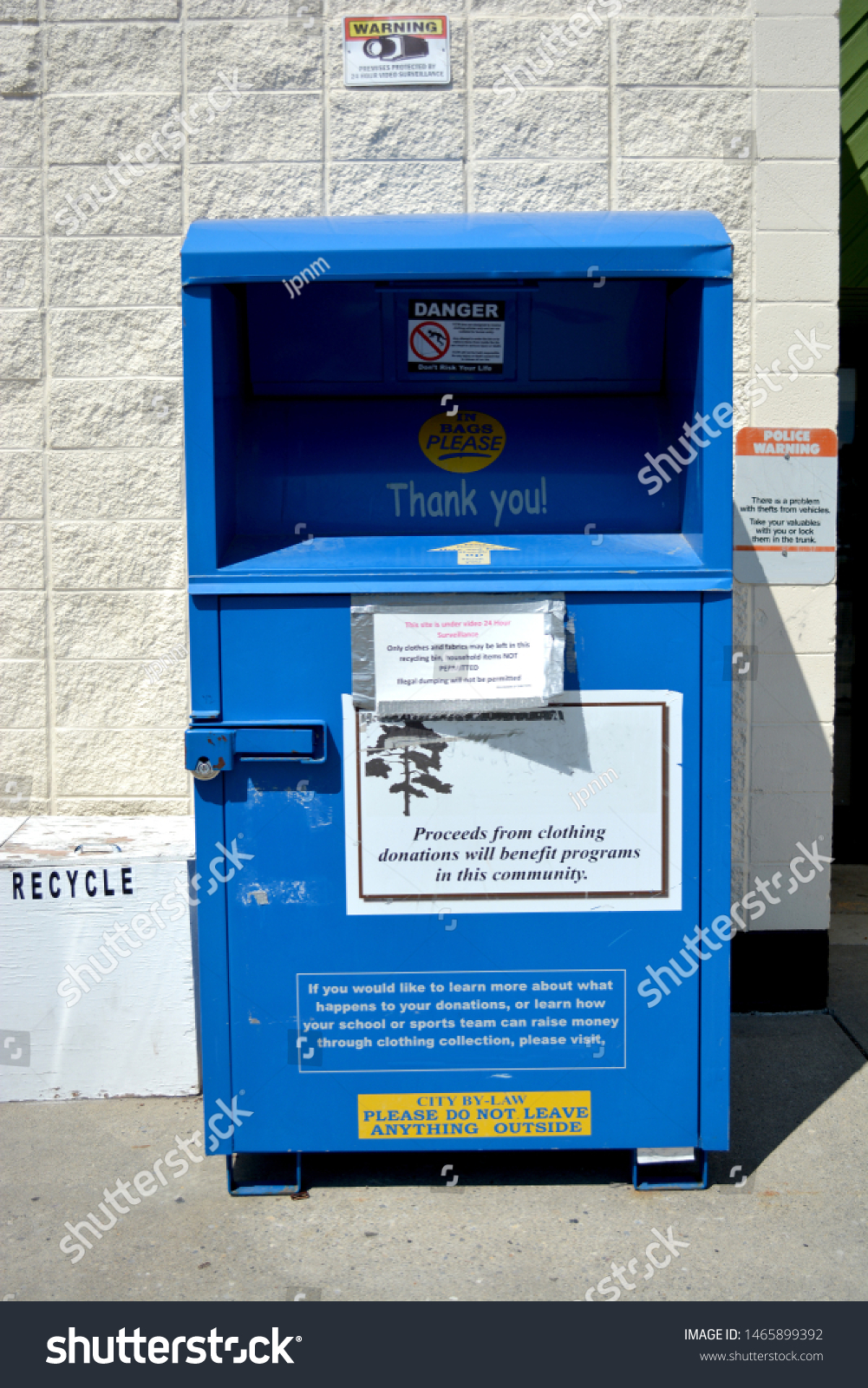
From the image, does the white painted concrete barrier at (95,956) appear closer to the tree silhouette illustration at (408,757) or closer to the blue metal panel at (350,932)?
the blue metal panel at (350,932)

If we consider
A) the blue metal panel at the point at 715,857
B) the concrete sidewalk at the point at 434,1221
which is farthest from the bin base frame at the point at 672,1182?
the blue metal panel at the point at 715,857

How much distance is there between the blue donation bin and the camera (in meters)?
2.32

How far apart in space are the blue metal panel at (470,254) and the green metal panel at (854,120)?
6.21ft

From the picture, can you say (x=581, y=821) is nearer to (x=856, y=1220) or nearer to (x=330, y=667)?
(x=330, y=667)

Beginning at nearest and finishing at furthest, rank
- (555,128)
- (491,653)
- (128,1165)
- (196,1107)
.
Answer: (491,653)
(128,1165)
(196,1107)
(555,128)

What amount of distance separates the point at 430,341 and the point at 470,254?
1.15 ft

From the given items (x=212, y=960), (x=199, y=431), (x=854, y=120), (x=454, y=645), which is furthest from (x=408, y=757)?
(x=854, y=120)

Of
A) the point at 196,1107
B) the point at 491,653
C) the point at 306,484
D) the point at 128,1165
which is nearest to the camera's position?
the point at 491,653

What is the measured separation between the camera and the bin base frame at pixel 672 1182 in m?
2.54

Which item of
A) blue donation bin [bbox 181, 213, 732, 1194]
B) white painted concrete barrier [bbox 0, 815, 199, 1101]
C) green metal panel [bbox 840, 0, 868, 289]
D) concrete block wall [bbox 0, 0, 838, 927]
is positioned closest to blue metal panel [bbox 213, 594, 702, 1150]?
blue donation bin [bbox 181, 213, 732, 1194]

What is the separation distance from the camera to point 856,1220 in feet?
8.00

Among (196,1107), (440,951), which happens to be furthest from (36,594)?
(440,951)

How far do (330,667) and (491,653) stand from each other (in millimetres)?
363

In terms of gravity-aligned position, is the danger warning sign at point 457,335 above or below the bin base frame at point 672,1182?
above
